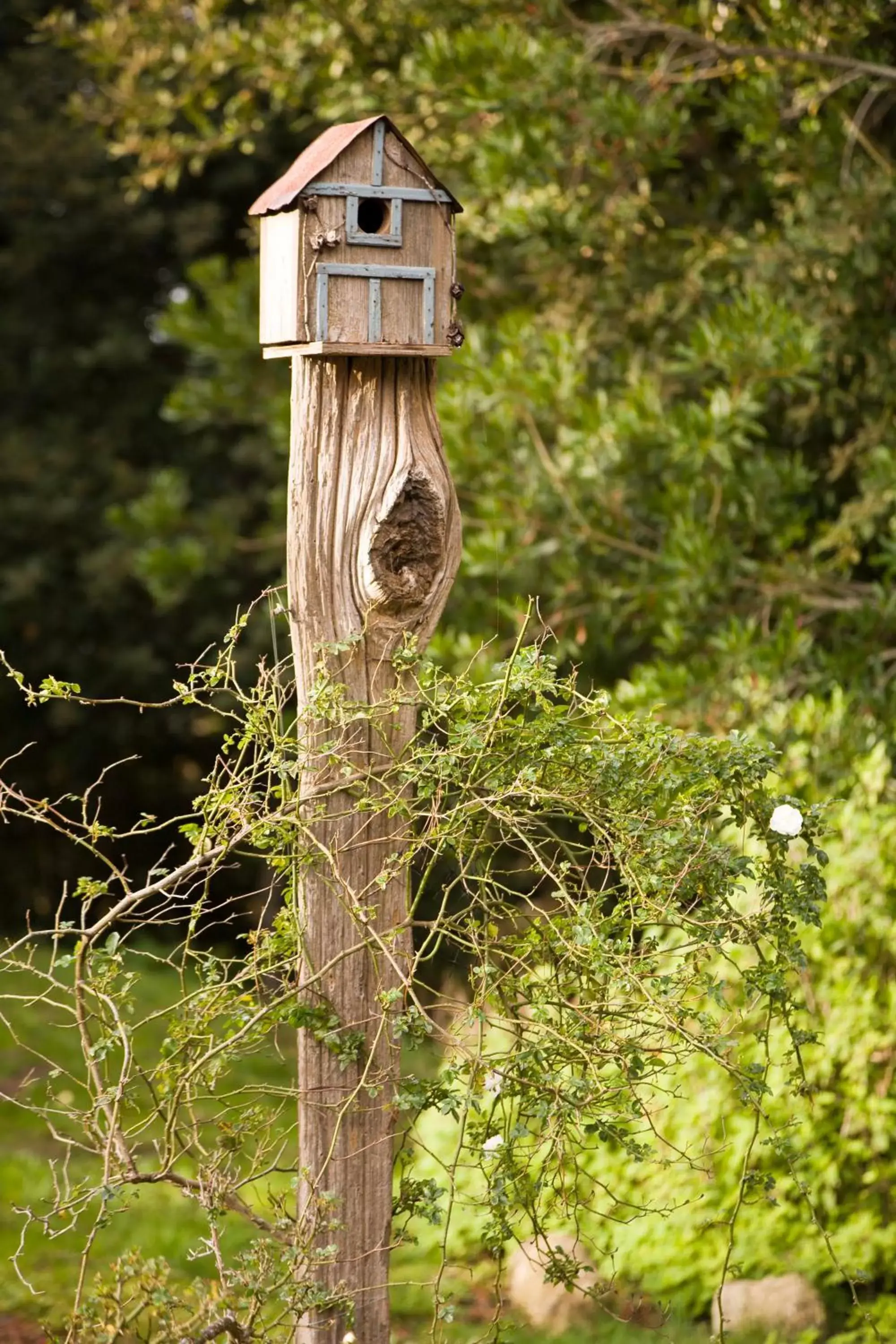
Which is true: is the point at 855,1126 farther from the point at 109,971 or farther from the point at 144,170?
the point at 144,170

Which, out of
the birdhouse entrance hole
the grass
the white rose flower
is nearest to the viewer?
the white rose flower

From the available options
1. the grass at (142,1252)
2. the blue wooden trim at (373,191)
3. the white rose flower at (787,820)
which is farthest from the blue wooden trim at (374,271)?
the grass at (142,1252)

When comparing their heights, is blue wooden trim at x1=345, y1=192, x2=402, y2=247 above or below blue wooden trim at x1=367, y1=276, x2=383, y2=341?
above

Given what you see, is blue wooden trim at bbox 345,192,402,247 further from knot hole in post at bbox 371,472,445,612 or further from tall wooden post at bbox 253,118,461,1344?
knot hole in post at bbox 371,472,445,612

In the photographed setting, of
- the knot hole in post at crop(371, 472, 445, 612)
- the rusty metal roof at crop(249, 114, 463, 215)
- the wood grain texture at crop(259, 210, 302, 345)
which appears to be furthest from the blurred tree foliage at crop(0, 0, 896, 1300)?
the rusty metal roof at crop(249, 114, 463, 215)

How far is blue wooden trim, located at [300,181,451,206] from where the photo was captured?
2.89m

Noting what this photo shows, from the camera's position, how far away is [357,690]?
2.91 meters

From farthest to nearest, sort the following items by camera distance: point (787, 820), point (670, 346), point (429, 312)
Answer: point (670, 346), point (429, 312), point (787, 820)

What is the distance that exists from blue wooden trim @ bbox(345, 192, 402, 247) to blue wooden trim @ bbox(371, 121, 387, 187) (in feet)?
0.13

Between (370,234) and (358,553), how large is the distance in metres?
0.65

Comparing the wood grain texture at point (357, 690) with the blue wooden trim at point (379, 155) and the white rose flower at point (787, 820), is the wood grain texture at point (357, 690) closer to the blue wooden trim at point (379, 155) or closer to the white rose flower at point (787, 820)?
the blue wooden trim at point (379, 155)

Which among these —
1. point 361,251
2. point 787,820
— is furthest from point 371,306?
point 787,820

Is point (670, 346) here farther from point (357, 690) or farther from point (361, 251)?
point (357, 690)

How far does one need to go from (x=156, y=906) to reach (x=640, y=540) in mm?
3537
